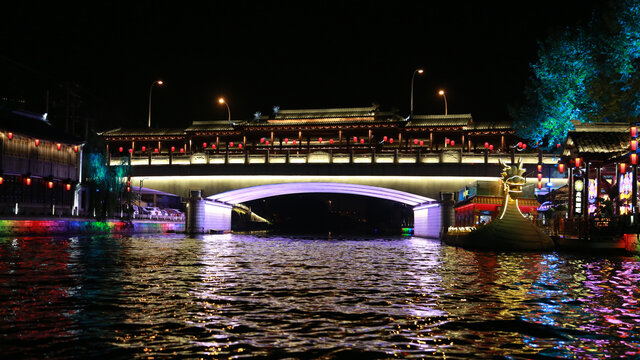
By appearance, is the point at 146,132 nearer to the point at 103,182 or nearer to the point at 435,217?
the point at 103,182

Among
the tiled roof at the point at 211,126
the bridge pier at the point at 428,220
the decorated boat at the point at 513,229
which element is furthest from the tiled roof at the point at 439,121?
the decorated boat at the point at 513,229

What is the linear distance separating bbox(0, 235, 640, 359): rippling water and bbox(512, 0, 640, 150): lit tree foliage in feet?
59.4

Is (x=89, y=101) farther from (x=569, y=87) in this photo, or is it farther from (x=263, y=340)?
(x=263, y=340)

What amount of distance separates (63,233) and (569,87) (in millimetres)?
31426

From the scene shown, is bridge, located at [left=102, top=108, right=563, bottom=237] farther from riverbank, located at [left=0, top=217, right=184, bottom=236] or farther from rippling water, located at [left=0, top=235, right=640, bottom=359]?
rippling water, located at [left=0, top=235, right=640, bottom=359]

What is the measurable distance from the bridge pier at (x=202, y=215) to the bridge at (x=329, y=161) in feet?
0.30

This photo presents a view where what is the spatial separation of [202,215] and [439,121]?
25.9 metres

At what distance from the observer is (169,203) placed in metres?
88.8

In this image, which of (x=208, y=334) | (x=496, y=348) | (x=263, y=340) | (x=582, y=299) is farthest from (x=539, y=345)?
(x=582, y=299)

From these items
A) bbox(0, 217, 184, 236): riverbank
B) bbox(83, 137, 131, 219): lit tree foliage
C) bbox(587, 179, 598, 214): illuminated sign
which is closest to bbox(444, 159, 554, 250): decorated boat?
bbox(587, 179, 598, 214): illuminated sign

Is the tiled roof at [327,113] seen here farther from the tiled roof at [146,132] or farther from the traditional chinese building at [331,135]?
the tiled roof at [146,132]

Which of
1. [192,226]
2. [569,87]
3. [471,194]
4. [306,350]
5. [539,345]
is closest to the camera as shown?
[306,350]

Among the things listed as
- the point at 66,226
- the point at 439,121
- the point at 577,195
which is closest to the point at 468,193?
the point at 577,195

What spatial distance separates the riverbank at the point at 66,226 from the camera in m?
33.5
